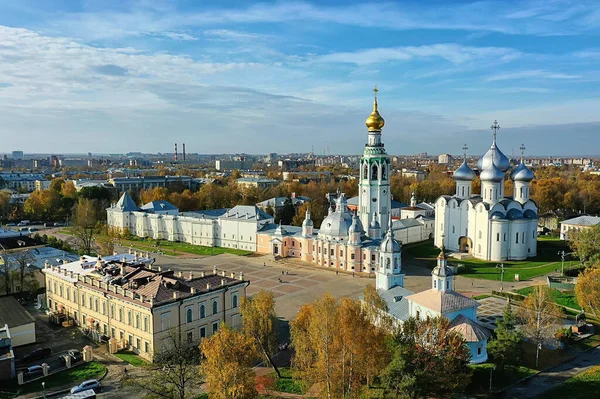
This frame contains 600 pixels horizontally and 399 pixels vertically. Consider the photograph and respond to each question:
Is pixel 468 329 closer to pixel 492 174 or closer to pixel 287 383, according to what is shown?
pixel 287 383

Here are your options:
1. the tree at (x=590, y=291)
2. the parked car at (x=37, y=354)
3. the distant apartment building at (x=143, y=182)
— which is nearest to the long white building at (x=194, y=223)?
the parked car at (x=37, y=354)

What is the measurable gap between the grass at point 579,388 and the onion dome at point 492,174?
2836 cm

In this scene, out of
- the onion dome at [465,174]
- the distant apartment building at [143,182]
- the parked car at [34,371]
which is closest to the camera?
the parked car at [34,371]

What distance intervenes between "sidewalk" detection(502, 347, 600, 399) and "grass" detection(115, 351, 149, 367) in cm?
1771

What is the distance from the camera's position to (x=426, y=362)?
18609 millimetres

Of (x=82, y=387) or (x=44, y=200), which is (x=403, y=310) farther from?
(x=44, y=200)

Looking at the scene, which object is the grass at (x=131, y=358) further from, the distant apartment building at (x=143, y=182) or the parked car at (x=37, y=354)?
the distant apartment building at (x=143, y=182)

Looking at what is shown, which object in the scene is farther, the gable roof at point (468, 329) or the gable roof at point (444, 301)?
the gable roof at point (444, 301)

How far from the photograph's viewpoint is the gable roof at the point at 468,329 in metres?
23.8

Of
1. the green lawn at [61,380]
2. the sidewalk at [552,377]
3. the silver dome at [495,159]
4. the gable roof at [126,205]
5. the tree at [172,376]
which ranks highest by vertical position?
the silver dome at [495,159]

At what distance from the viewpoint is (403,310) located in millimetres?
26766

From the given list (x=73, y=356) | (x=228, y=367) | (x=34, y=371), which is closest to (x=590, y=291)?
(x=228, y=367)

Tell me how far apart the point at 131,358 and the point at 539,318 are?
71.4 feet

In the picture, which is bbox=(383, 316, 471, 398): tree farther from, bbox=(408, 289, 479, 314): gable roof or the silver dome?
the silver dome
